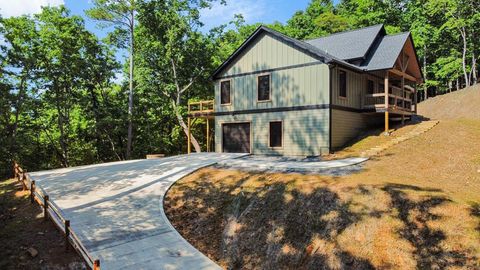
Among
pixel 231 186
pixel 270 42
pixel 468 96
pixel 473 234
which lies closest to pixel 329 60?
pixel 270 42

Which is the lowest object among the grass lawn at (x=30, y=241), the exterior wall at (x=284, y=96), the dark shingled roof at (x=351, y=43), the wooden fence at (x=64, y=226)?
the grass lawn at (x=30, y=241)

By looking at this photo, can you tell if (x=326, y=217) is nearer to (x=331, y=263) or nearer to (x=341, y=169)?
(x=331, y=263)

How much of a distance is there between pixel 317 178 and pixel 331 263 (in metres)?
4.84

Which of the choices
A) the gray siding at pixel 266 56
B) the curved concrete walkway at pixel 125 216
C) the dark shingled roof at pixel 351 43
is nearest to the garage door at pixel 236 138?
the gray siding at pixel 266 56

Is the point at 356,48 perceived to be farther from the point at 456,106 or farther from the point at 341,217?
the point at 456,106

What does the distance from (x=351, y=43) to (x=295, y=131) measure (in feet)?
31.7

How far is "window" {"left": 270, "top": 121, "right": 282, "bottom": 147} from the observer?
21352 millimetres

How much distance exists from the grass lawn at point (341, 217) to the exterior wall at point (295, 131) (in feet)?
16.9

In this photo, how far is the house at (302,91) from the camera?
19.7 metres

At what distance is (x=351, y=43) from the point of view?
24609 millimetres

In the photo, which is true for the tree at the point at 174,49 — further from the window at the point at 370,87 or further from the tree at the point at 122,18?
the window at the point at 370,87

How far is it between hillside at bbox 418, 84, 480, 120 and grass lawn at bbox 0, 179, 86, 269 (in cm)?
3803

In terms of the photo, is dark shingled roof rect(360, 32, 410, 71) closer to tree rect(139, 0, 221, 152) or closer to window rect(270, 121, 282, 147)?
window rect(270, 121, 282, 147)

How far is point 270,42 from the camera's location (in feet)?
72.0
